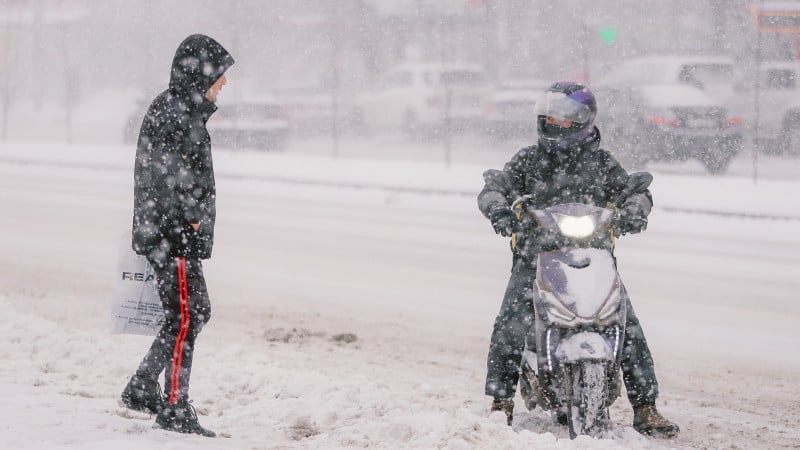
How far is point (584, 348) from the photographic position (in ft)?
15.0

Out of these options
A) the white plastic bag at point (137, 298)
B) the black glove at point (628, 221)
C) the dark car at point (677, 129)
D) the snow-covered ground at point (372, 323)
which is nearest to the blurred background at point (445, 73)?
the dark car at point (677, 129)

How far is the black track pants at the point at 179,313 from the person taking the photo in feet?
15.7

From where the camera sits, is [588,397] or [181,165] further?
[181,165]

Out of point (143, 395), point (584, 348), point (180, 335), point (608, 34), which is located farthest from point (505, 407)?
point (608, 34)

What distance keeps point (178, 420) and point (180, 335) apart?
0.36m

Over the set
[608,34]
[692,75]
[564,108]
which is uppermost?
[608,34]

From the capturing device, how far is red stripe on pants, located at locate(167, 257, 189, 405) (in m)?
4.77

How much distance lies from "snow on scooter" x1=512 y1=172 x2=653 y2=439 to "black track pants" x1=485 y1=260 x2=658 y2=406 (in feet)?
0.84

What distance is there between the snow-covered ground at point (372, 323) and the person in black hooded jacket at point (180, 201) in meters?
0.32

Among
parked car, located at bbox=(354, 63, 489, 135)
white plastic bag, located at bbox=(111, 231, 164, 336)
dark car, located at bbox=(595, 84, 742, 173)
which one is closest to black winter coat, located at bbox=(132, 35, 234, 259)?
white plastic bag, located at bbox=(111, 231, 164, 336)

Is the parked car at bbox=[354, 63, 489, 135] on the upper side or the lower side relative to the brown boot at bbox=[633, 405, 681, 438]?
upper

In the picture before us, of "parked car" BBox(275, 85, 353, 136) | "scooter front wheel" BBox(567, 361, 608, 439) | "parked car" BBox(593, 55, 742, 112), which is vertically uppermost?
"parked car" BBox(593, 55, 742, 112)

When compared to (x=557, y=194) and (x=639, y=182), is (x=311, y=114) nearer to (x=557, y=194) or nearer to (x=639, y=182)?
(x=557, y=194)

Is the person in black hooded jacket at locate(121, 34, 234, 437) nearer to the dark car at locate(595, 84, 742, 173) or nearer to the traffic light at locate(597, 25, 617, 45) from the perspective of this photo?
the dark car at locate(595, 84, 742, 173)
